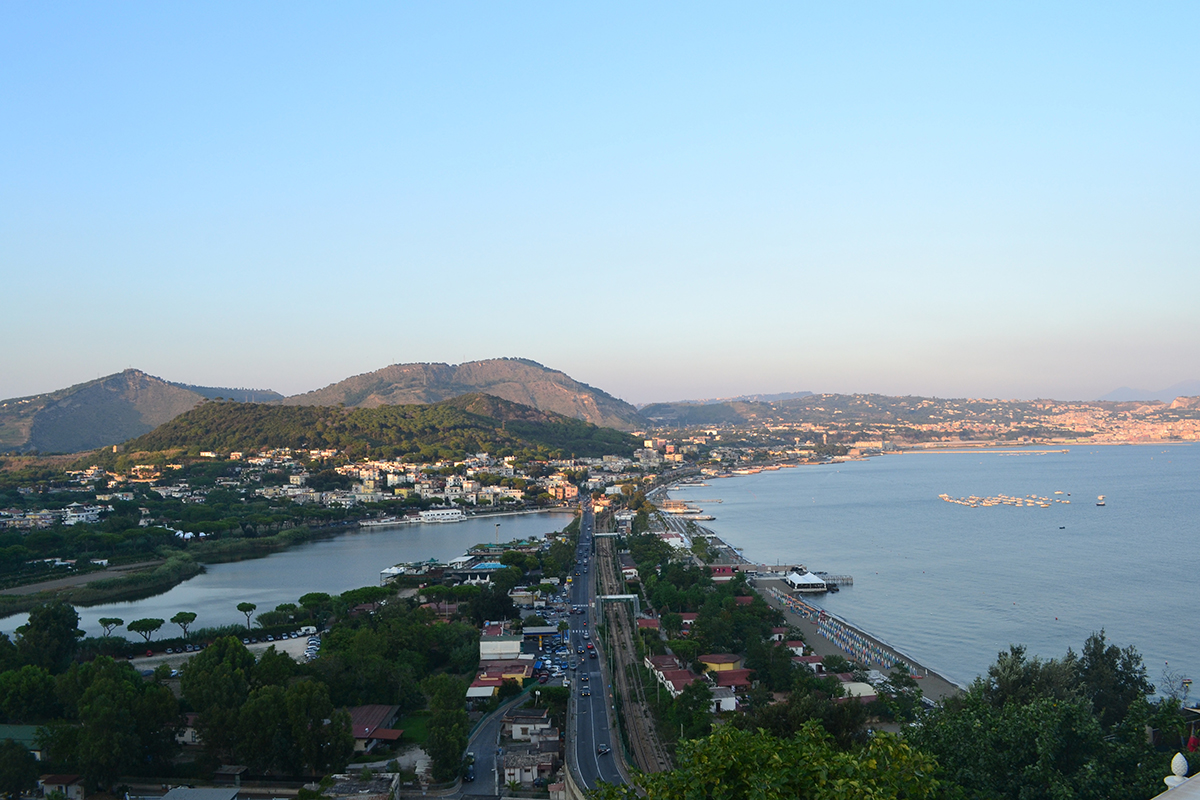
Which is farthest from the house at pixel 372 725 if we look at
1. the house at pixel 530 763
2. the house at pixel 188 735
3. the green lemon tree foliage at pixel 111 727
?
the green lemon tree foliage at pixel 111 727

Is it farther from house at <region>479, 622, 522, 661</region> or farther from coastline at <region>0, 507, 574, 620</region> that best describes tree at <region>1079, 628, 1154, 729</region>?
coastline at <region>0, 507, 574, 620</region>

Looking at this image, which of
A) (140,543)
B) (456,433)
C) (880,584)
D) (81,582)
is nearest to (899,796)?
(880,584)

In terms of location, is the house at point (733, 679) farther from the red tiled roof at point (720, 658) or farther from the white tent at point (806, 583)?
the white tent at point (806, 583)

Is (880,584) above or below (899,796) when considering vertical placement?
below

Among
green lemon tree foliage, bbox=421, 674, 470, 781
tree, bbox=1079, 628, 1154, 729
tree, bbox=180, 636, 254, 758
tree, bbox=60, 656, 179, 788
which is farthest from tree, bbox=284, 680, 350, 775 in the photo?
tree, bbox=1079, 628, 1154, 729

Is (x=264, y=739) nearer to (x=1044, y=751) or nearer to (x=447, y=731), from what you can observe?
(x=447, y=731)

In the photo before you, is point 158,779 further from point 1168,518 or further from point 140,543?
point 1168,518
